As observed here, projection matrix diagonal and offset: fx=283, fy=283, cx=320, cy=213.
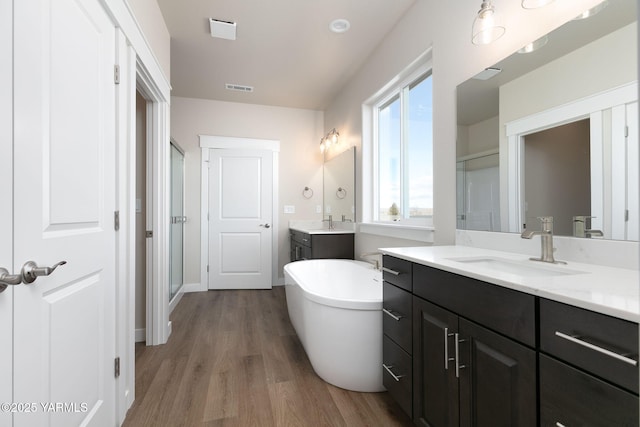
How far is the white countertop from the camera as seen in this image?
635mm

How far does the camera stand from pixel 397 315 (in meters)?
1.44

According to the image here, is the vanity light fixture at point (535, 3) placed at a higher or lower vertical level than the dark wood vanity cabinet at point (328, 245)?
higher

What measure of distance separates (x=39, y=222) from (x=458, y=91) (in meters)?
2.06

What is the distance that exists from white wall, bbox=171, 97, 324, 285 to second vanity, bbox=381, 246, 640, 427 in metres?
→ 2.95

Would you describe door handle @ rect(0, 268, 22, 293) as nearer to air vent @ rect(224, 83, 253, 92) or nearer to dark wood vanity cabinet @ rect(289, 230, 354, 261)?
dark wood vanity cabinet @ rect(289, 230, 354, 261)

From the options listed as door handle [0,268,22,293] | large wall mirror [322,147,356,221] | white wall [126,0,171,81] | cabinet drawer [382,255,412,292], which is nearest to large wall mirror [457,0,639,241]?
cabinet drawer [382,255,412,292]

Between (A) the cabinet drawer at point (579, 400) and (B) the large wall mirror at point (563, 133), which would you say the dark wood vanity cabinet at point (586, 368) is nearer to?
(A) the cabinet drawer at point (579, 400)

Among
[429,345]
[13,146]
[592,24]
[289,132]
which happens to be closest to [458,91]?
[592,24]

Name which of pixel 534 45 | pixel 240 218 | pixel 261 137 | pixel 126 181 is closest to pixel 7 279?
pixel 126 181

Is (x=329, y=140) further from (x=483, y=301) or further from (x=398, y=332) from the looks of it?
(x=483, y=301)

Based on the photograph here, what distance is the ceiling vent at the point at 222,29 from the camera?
7.64 ft

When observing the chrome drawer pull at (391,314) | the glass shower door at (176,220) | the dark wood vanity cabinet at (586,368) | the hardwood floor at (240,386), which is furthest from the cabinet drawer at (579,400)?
the glass shower door at (176,220)

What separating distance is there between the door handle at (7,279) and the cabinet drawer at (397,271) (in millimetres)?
1347

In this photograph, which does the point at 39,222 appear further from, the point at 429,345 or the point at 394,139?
the point at 394,139
